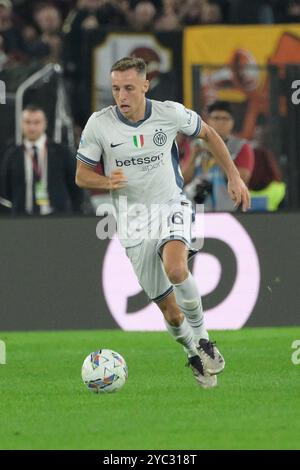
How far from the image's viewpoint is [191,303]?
1049 centimetres

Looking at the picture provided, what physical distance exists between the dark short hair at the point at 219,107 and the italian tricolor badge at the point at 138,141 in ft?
14.1

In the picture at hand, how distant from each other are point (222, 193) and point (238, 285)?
1.08 m

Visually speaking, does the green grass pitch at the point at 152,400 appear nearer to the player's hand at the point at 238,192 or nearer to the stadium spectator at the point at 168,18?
the player's hand at the point at 238,192

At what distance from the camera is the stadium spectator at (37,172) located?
15727mm

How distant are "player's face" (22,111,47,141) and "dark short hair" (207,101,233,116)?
1.84 metres

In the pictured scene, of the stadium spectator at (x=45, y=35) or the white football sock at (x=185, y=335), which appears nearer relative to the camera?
the white football sock at (x=185, y=335)

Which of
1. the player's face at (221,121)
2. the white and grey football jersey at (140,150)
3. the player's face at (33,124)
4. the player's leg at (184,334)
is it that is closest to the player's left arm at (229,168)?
the white and grey football jersey at (140,150)

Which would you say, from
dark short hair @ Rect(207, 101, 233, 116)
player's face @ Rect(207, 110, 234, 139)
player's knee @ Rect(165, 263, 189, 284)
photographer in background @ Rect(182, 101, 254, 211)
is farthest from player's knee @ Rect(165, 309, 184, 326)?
dark short hair @ Rect(207, 101, 233, 116)

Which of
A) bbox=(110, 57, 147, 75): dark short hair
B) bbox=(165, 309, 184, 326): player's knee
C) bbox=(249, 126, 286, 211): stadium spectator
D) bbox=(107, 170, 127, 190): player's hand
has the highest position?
bbox=(249, 126, 286, 211): stadium spectator

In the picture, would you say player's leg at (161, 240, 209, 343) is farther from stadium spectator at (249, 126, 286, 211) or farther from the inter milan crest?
stadium spectator at (249, 126, 286, 211)

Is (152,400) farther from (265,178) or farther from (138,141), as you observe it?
(265,178)

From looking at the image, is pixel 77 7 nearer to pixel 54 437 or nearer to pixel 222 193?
pixel 222 193

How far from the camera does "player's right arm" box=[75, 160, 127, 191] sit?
10172mm

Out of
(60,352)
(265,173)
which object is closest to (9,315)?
(60,352)
